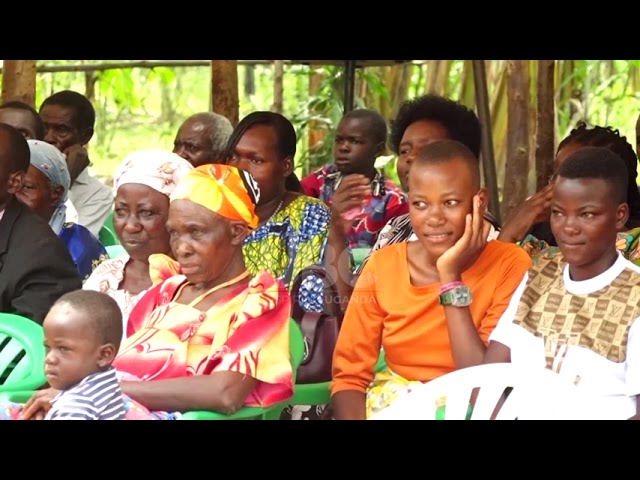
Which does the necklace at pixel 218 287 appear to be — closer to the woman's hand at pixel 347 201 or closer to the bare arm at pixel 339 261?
the bare arm at pixel 339 261

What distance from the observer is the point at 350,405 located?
130 inches

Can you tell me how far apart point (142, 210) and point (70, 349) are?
72 centimetres

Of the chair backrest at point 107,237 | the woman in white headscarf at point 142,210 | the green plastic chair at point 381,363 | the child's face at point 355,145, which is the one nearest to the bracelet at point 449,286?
the green plastic chair at point 381,363

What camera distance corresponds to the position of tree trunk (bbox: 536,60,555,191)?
231 inches

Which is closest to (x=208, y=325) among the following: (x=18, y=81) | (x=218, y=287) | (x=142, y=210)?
(x=218, y=287)

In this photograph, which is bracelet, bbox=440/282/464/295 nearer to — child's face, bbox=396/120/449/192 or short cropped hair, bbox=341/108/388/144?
child's face, bbox=396/120/449/192

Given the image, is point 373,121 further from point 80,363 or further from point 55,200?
point 80,363

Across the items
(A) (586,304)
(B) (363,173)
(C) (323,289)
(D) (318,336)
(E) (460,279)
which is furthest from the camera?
(B) (363,173)

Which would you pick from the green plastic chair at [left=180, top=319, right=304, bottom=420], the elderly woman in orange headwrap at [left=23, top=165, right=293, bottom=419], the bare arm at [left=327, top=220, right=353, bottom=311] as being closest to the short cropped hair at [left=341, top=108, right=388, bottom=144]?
the bare arm at [left=327, top=220, right=353, bottom=311]

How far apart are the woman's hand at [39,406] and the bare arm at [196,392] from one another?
0.20 metres

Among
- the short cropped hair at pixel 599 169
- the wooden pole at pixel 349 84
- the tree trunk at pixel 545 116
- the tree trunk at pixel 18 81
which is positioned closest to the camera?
the short cropped hair at pixel 599 169

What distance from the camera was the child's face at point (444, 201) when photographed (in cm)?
316

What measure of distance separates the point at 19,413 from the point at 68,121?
8.45 feet
